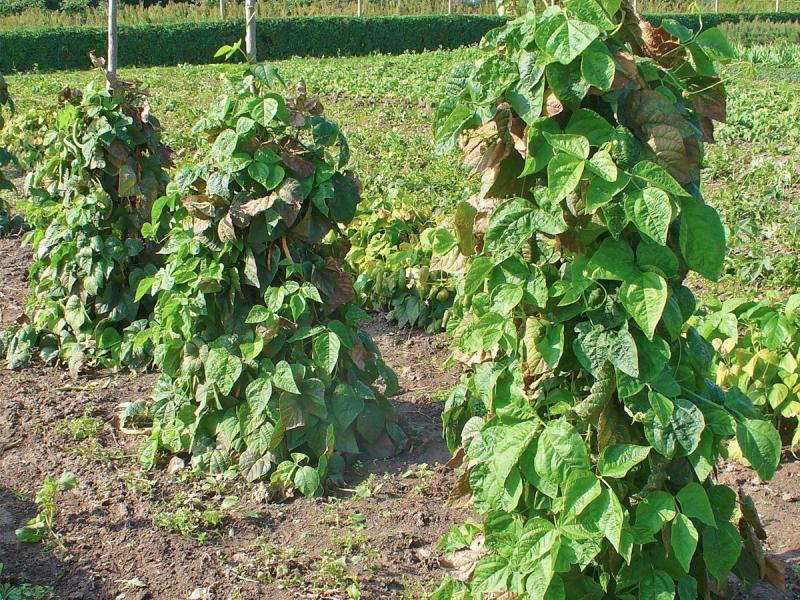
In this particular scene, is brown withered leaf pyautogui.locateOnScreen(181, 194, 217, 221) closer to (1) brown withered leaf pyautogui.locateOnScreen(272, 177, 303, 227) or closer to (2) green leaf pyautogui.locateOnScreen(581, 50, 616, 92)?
(1) brown withered leaf pyautogui.locateOnScreen(272, 177, 303, 227)

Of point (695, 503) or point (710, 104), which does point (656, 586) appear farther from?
point (710, 104)

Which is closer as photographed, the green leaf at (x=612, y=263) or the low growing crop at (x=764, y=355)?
the green leaf at (x=612, y=263)

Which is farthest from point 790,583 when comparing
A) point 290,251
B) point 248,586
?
point 290,251

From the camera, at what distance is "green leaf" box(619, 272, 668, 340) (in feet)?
6.87

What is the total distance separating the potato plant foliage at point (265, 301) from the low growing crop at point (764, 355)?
5.01 ft

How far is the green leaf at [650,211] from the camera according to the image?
2.03 meters

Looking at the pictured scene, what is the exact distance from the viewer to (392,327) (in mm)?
5609

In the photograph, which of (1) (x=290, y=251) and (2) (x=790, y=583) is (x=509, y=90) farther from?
(2) (x=790, y=583)

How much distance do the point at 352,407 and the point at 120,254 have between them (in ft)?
6.37

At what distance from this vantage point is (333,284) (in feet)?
12.3

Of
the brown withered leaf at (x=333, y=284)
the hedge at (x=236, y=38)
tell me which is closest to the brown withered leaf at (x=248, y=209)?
the brown withered leaf at (x=333, y=284)

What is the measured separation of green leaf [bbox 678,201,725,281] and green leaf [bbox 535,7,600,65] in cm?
48

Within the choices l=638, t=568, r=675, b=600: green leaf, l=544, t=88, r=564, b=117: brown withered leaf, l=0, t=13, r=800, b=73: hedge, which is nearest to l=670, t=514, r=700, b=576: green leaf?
l=638, t=568, r=675, b=600: green leaf

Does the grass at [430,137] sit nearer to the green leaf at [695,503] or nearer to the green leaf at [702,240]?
the green leaf at [702,240]
